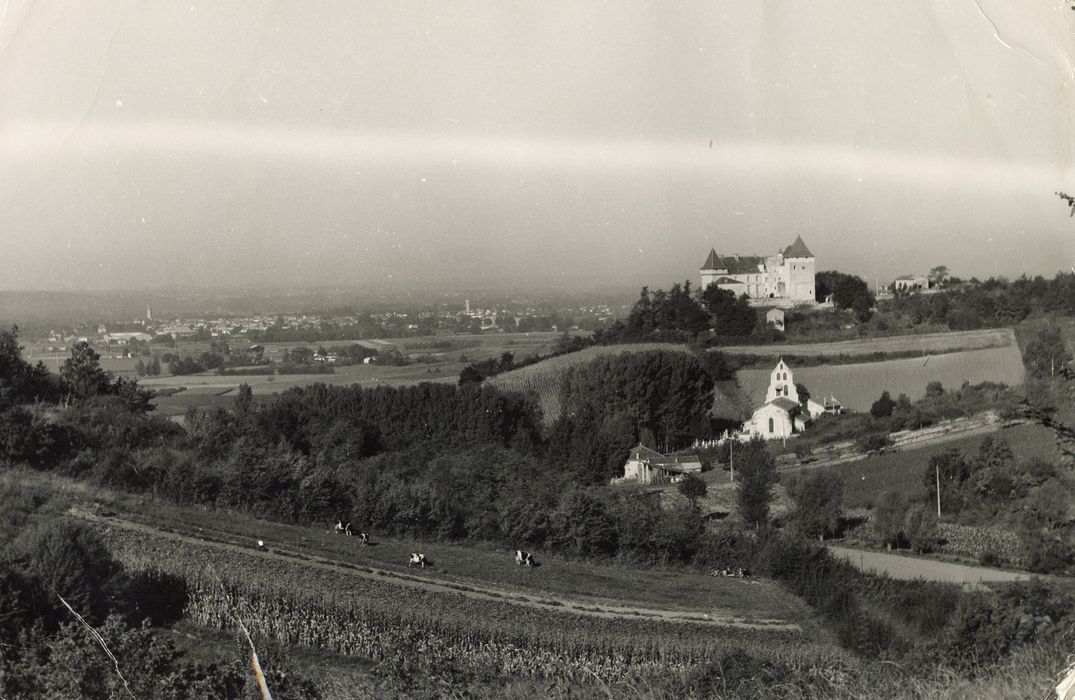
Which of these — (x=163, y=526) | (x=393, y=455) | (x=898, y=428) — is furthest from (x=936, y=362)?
(x=163, y=526)

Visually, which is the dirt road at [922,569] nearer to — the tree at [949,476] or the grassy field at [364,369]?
the tree at [949,476]

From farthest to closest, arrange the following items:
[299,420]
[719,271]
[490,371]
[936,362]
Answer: [936,362] → [719,271] → [490,371] → [299,420]

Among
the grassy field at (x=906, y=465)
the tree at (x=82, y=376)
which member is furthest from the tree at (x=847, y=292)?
the tree at (x=82, y=376)

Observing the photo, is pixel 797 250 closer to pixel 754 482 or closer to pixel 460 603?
pixel 754 482

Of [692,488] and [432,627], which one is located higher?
[692,488]

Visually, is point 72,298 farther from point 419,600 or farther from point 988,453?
point 988,453

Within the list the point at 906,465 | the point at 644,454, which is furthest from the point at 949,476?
the point at 644,454

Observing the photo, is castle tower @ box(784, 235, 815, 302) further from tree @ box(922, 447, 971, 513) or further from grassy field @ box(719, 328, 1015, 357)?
tree @ box(922, 447, 971, 513)
